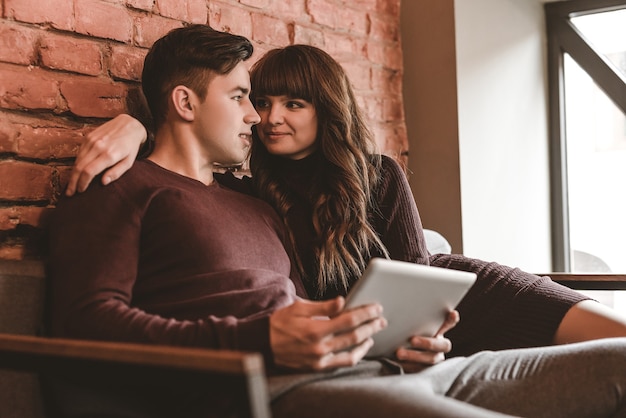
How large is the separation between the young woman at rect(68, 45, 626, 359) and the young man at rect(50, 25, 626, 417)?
0.54ft

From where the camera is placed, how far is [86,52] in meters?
1.83

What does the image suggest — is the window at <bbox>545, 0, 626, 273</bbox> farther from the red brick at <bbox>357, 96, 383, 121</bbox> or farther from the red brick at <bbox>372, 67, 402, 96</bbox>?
the red brick at <bbox>357, 96, 383, 121</bbox>

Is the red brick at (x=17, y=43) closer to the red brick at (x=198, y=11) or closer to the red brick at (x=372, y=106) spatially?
the red brick at (x=198, y=11)

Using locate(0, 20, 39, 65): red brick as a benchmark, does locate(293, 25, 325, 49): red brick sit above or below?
above

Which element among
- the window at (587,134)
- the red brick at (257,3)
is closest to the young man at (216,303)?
the red brick at (257,3)

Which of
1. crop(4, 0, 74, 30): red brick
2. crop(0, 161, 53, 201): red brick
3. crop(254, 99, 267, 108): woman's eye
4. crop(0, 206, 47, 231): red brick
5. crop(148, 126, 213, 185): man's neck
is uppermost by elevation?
crop(4, 0, 74, 30): red brick

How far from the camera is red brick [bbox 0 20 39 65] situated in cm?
166

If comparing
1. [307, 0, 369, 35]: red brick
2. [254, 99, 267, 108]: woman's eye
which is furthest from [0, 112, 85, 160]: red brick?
[307, 0, 369, 35]: red brick

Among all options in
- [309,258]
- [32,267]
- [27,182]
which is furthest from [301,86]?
[32,267]

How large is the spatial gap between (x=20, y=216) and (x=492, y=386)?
103 cm

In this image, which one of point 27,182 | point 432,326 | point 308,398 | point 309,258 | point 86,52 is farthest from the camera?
point 309,258

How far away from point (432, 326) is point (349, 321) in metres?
0.32

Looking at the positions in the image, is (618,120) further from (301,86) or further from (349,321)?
(349,321)

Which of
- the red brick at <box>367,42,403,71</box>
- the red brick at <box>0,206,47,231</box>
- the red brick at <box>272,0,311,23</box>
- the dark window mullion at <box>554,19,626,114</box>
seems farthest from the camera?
the dark window mullion at <box>554,19,626,114</box>
